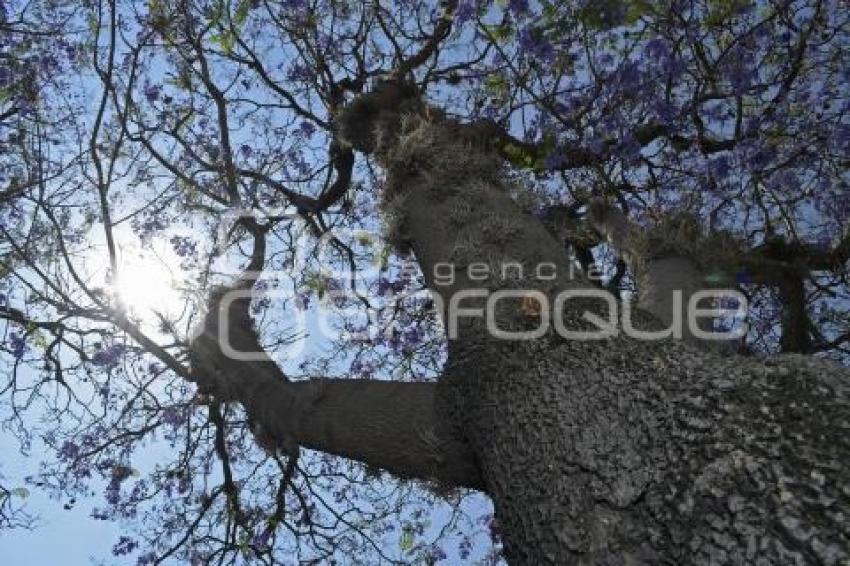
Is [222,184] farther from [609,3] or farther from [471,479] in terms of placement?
[471,479]

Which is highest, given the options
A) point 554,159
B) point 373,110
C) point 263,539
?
point 373,110

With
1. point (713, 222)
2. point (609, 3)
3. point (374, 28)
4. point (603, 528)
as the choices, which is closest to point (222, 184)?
point (374, 28)

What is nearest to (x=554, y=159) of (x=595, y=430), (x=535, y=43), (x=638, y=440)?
(x=535, y=43)

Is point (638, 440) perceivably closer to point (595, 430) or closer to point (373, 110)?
point (595, 430)

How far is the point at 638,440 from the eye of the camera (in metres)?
1.34

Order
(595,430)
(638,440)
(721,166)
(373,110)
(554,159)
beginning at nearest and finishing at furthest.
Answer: (638,440), (595,430), (373,110), (554,159), (721,166)

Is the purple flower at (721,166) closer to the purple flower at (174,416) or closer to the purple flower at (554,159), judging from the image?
the purple flower at (554,159)

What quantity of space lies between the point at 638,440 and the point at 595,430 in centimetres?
13

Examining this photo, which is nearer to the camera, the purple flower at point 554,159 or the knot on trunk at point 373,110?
the knot on trunk at point 373,110

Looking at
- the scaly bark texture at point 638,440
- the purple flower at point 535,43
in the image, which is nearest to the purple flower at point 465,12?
the purple flower at point 535,43

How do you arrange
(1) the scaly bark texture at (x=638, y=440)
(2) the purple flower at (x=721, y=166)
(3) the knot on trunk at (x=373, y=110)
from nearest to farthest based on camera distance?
(1) the scaly bark texture at (x=638, y=440) → (3) the knot on trunk at (x=373, y=110) → (2) the purple flower at (x=721, y=166)

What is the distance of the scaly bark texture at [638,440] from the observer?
1.05m

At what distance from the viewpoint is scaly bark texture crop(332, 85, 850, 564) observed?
1.05 meters

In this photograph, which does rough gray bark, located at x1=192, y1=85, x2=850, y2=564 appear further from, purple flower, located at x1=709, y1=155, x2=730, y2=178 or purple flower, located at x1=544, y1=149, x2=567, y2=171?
purple flower, located at x1=709, y1=155, x2=730, y2=178
